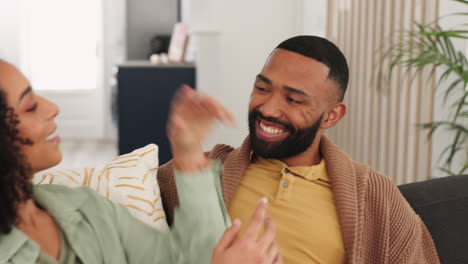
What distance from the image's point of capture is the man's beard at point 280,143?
5.28 feet

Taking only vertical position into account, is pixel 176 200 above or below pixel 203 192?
below

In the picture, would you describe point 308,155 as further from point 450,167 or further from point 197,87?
point 197,87

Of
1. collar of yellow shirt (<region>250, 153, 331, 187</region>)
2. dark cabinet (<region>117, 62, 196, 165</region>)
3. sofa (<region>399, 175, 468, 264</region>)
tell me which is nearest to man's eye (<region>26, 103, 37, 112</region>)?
collar of yellow shirt (<region>250, 153, 331, 187</region>)

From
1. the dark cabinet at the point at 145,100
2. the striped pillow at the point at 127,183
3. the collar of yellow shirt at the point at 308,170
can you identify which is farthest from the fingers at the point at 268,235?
the dark cabinet at the point at 145,100

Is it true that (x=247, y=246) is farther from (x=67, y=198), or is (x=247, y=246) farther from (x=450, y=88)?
(x=450, y=88)

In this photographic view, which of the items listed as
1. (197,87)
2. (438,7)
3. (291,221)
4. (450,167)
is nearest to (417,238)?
(291,221)

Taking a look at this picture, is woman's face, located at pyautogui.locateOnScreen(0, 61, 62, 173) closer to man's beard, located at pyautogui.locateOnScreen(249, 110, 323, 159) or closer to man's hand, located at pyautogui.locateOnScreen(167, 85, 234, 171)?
man's hand, located at pyautogui.locateOnScreen(167, 85, 234, 171)

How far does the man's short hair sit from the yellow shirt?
0.77 feet

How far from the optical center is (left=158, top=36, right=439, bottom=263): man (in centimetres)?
155

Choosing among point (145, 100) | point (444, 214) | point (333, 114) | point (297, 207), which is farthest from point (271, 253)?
point (145, 100)

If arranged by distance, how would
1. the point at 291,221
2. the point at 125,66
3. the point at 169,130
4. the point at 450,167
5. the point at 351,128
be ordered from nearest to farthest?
the point at 169,130, the point at 291,221, the point at 450,167, the point at 351,128, the point at 125,66

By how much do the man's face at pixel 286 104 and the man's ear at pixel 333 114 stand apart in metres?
0.06

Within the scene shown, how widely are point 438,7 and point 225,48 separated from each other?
205 cm

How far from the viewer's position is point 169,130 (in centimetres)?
113
